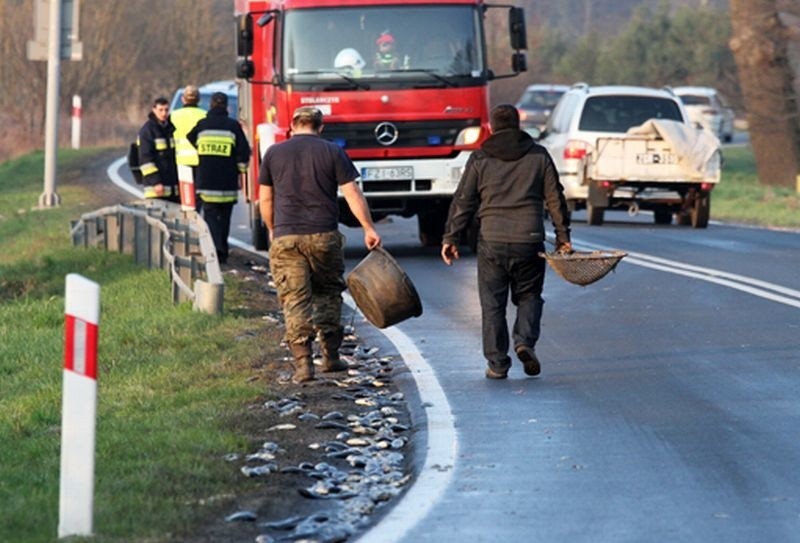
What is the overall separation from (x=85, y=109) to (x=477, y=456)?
43706mm

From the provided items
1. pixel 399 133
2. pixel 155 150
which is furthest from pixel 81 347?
pixel 155 150

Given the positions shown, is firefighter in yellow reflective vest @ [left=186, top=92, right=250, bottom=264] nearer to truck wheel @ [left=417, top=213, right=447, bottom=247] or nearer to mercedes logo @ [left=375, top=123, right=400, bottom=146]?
mercedes logo @ [left=375, top=123, right=400, bottom=146]

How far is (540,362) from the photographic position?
1205 centimetres

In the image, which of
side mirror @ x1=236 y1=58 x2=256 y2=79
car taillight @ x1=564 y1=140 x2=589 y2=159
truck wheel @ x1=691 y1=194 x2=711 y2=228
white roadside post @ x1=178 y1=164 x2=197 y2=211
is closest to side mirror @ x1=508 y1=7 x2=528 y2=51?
side mirror @ x1=236 y1=58 x2=256 y2=79

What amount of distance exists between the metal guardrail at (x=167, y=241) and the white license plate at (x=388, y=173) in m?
2.01

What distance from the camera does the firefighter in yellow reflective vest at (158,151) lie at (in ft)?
63.8

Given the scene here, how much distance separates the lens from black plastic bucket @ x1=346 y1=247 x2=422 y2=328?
11.8 metres

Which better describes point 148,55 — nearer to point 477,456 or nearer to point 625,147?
point 625,147

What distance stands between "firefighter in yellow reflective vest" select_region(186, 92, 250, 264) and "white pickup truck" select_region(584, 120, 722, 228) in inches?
292

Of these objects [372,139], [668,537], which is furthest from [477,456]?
[372,139]

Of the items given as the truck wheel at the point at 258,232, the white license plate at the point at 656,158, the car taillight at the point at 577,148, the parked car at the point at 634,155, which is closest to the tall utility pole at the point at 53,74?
the truck wheel at the point at 258,232

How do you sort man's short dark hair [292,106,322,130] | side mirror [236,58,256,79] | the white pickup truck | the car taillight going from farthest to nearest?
the car taillight, the white pickup truck, side mirror [236,58,256,79], man's short dark hair [292,106,322,130]

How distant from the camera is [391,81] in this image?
19094mm

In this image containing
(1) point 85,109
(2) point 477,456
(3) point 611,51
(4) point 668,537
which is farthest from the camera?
(3) point 611,51
